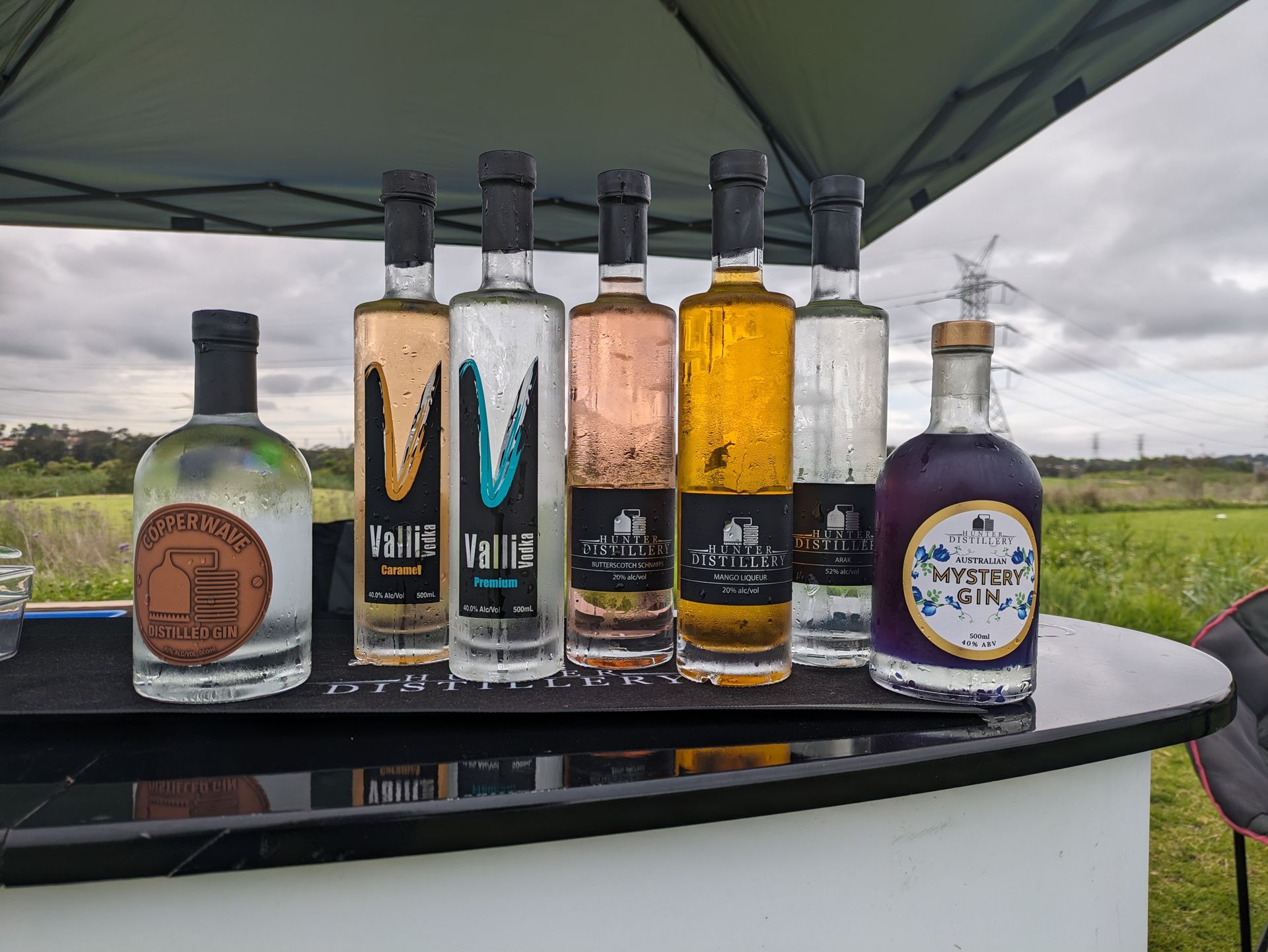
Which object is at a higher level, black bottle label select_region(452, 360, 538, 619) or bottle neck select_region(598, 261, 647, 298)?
bottle neck select_region(598, 261, 647, 298)

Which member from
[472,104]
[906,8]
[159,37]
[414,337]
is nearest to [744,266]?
[414,337]

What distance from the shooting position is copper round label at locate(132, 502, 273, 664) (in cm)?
51

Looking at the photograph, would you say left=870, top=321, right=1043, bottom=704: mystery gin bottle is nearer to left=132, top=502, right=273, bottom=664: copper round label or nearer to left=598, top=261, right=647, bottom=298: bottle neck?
left=598, top=261, right=647, bottom=298: bottle neck

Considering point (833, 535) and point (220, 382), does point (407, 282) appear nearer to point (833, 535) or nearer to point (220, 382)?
point (220, 382)

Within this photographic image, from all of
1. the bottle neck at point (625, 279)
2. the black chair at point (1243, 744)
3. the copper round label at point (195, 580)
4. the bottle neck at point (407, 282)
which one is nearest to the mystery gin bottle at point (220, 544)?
the copper round label at point (195, 580)

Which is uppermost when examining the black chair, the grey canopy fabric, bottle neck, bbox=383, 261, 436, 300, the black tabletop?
the grey canopy fabric

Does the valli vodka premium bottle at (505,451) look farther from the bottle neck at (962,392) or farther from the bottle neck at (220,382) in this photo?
the bottle neck at (962,392)

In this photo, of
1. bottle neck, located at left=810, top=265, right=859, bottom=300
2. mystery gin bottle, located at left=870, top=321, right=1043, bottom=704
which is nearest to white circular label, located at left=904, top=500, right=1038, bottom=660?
mystery gin bottle, located at left=870, top=321, right=1043, bottom=704

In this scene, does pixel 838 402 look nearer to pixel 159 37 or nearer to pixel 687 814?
pixel 687 814

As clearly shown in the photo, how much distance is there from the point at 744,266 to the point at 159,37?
5.11 feet

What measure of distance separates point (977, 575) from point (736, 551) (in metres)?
0.17

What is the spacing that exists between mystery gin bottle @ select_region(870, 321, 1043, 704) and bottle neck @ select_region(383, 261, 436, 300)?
1.28ft

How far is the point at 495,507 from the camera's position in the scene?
1.91 ft

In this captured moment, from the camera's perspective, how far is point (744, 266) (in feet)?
2.00
